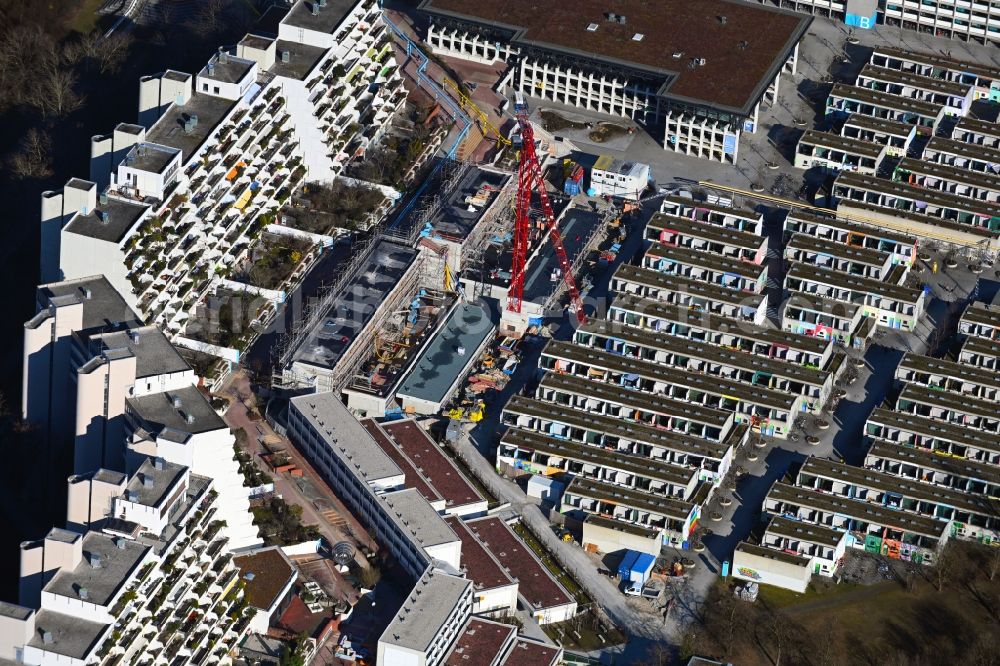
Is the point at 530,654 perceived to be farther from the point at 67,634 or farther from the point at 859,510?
the point at 67,634

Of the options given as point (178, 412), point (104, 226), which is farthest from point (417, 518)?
point (104, 226)

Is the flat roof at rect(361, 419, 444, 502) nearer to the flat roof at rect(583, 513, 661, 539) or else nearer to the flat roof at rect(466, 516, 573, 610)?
the flat roof at rect(466, 516, 573, 610)

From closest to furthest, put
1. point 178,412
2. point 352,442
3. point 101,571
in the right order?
point 101,571
point 178,412
point 352,442

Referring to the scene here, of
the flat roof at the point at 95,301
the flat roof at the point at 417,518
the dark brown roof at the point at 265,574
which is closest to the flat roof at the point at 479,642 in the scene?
the flat roof at the point at 417,518

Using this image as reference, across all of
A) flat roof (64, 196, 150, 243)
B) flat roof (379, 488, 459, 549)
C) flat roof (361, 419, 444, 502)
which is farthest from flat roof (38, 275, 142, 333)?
flat roof (379, 488, 459, 549)

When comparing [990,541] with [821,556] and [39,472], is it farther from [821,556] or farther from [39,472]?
[39,472]

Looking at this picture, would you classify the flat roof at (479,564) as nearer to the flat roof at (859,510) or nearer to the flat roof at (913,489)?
the flat roof at (859,510)
